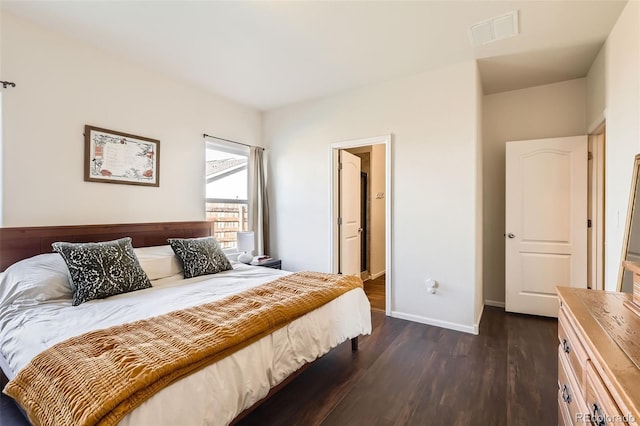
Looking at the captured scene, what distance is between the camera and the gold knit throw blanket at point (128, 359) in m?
0.98

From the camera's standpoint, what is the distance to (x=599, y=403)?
34.5 inches

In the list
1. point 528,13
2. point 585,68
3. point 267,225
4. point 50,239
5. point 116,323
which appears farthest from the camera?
point 267,225

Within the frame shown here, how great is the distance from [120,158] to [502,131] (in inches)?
173

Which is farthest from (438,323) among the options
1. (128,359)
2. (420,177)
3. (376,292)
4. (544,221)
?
(128,359)

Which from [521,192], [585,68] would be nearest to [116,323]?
[521,192]

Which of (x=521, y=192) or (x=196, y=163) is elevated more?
(x=196, y=163)

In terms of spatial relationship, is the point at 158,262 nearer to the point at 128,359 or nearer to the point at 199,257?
the point at 199,257

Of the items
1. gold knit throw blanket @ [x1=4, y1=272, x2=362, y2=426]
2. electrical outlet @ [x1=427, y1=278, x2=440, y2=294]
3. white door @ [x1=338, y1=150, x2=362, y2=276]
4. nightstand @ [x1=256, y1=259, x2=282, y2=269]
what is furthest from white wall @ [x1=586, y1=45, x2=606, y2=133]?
nightstand @ [x1=256, y1=259, x2=282, y2=269]

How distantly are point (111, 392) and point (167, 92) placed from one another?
10.4 ft

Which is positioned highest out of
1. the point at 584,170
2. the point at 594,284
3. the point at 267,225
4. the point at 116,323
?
the point at 584,170

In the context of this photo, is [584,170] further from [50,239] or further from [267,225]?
[50,239]

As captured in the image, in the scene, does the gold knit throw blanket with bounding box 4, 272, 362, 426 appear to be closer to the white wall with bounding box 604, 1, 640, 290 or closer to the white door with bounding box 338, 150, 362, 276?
the white door with bounding box 338, 150, 362, 276

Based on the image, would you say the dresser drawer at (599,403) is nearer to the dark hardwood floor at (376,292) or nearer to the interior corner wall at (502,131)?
the dark hardwood floor at (376,292)

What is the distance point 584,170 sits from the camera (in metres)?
3.20
